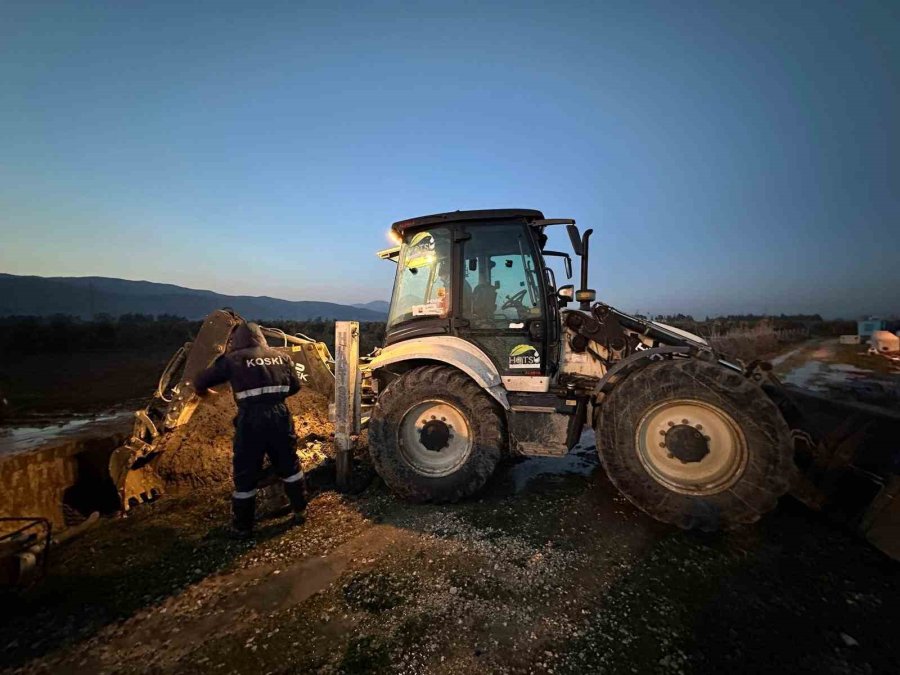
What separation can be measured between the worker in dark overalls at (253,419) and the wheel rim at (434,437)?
108 cm

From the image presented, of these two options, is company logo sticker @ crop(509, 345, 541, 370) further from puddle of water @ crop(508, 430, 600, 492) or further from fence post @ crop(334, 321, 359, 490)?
fence post @ crop(334, 321, 359, 490)

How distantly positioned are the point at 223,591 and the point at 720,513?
145 inches

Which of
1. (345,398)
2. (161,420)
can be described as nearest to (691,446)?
(345,398)

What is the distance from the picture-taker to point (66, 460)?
4.08m

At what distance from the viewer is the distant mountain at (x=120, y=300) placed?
8981 centimetres

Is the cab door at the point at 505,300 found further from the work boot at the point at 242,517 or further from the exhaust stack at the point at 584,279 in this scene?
the work boot at the point at 242,517

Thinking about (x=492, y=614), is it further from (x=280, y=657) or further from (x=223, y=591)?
(x=223, y=591)

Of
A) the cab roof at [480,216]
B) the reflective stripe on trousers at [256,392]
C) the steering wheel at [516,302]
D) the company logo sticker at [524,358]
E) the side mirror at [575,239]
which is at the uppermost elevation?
the cab roof at [480,216]

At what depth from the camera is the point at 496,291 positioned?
424 centimetres

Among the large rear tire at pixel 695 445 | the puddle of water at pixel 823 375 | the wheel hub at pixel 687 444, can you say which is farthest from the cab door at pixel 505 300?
the puddle of water at pixel 823 375

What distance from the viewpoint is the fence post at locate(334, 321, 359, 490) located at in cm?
437

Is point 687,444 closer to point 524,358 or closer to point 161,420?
point 524,358

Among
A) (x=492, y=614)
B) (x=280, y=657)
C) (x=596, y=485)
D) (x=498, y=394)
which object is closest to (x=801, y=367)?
(x=596, y=485)

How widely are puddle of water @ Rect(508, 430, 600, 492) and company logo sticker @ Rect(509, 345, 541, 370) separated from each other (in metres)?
1.22
